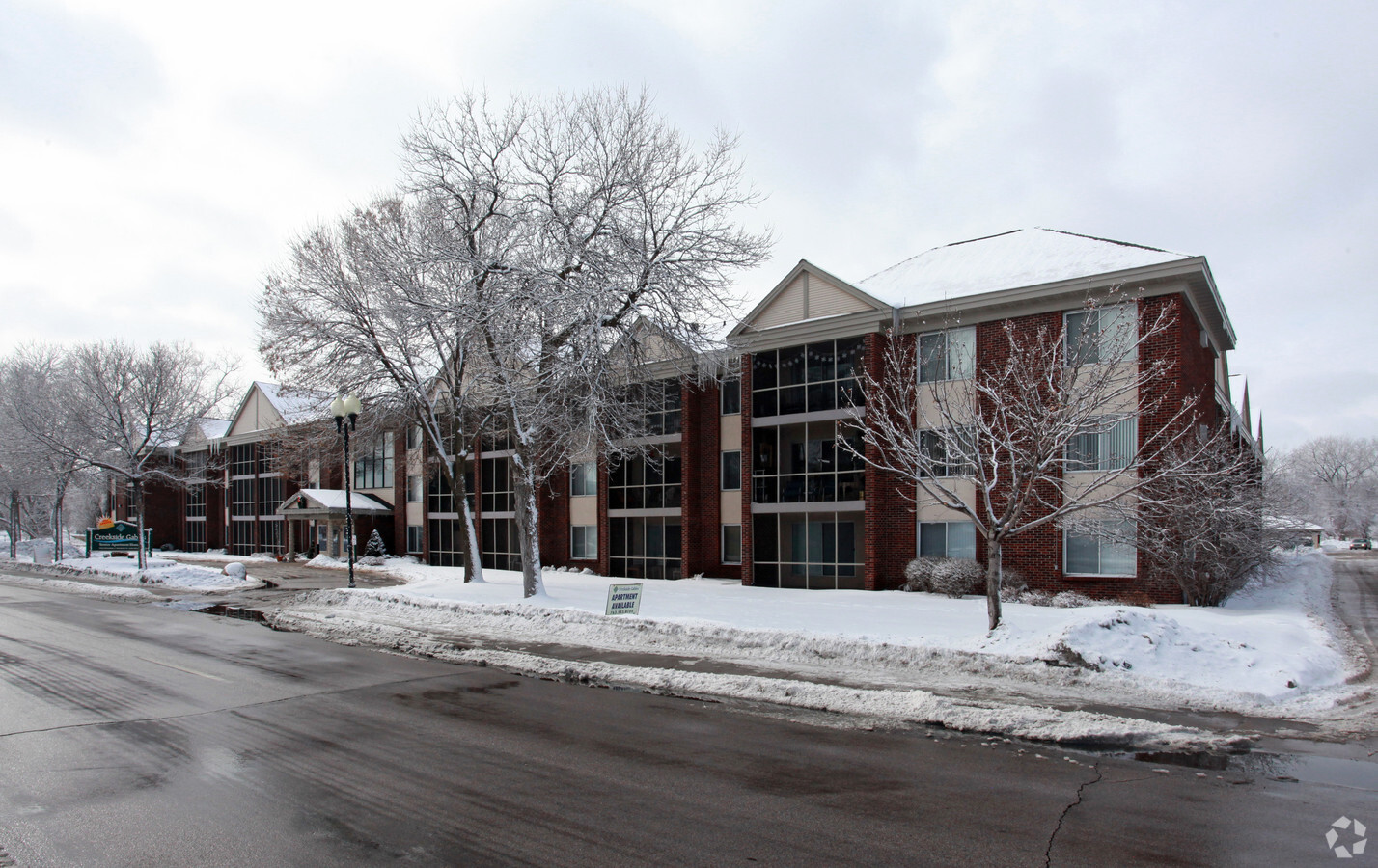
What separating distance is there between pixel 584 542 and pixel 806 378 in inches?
505

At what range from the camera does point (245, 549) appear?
51.6 metres

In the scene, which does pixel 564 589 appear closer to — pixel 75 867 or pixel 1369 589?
pixel 75 867

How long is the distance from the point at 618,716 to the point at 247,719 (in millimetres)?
4047

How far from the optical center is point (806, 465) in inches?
973

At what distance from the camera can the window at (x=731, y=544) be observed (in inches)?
1091

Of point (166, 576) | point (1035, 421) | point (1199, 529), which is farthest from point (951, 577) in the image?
point (166, 576)

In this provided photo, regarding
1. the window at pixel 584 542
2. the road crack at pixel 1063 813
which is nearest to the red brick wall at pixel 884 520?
the window at pixel 584 542

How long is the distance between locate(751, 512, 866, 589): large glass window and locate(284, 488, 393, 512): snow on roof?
23878 mm

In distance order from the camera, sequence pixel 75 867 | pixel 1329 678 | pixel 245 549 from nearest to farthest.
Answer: pixel 75 867
pixel 1329 678
pixel 245 549

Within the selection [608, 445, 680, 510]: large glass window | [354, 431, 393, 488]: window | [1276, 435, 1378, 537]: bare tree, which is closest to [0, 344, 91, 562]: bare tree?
[354, 431, 393, 488]: window

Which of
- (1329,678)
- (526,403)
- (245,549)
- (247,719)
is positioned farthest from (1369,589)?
(245,549)

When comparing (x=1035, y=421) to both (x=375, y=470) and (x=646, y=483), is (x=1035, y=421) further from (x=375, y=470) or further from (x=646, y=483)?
(x=375, y=470)

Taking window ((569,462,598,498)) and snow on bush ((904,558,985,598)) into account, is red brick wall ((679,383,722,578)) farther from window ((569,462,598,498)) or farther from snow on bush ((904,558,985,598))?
snow on bush ((904,558,985,598))

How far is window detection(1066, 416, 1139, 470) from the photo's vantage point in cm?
1948
